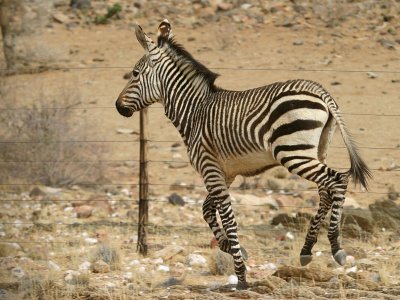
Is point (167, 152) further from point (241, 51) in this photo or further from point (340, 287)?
point (340, 287)

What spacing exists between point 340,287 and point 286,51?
14897mm

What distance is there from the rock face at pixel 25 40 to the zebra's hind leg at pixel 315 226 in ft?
45.8

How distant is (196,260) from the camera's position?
9844mm

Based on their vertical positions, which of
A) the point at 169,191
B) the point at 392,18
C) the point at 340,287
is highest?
the point at 392,18

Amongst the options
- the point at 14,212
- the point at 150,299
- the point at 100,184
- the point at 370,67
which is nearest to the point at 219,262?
the point at 150,299

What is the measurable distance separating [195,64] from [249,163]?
1182mm

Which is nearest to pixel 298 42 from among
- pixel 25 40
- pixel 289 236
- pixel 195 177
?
pixel 25 40

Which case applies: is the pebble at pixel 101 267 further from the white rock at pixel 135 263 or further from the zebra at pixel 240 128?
the zebra at pixel 240 128

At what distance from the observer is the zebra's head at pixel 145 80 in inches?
362

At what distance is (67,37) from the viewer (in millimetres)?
25188

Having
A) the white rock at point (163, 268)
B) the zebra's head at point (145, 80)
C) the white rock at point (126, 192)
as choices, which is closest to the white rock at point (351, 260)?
the white rock at point (163, 268)

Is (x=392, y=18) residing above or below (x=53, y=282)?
above

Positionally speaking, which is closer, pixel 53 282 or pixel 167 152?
pixel 53 282

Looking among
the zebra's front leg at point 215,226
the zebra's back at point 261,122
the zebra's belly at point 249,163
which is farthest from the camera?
the zebra's front leg at point 215,226
